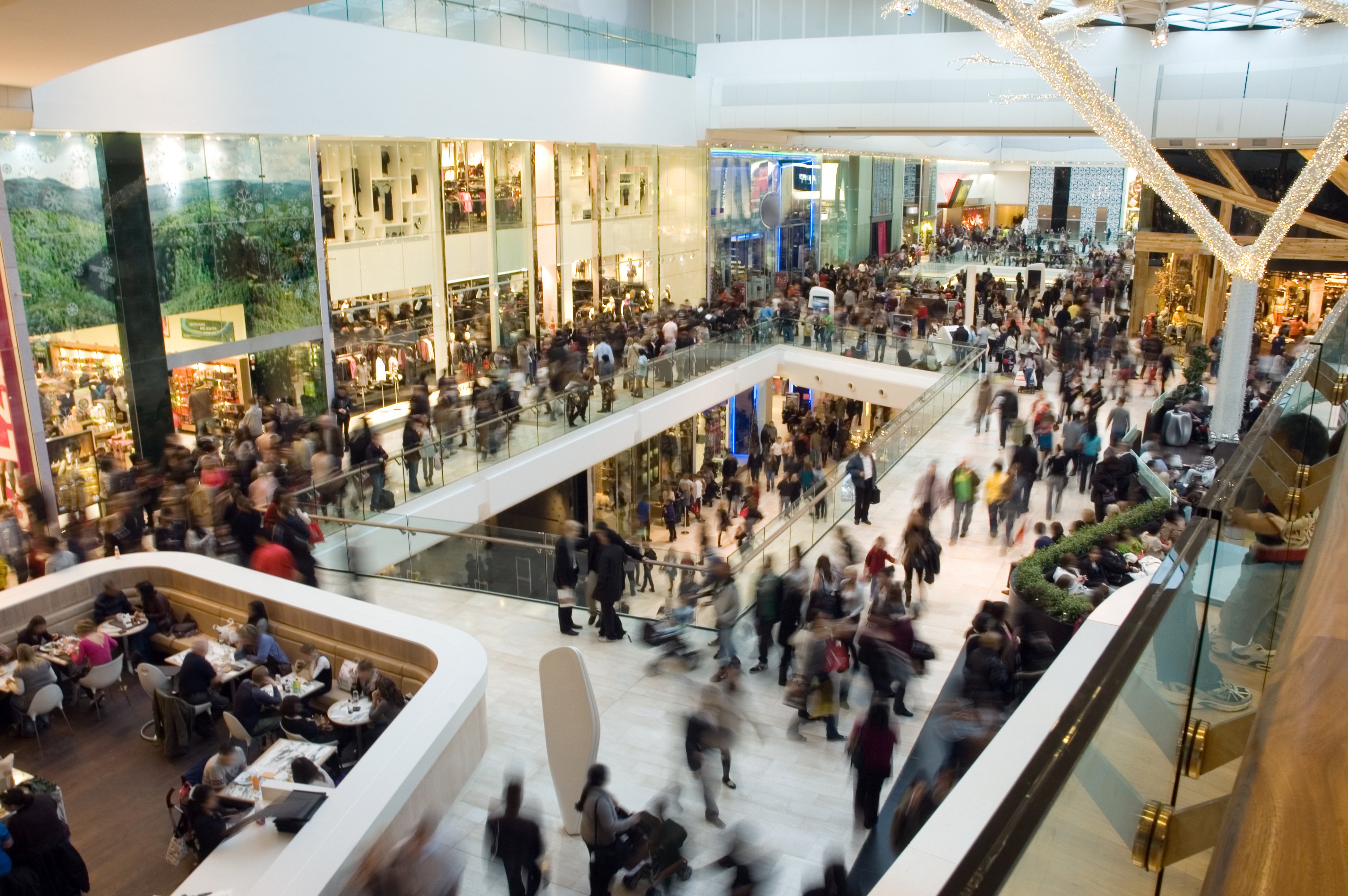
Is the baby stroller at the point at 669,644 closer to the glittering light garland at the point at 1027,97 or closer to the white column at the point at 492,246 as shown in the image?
the white column at the point at 492,246

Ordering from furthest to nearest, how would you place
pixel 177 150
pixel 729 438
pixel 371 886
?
pixel 729 438 → pixel 177 150 → pixel 371 886

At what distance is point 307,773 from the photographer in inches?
279

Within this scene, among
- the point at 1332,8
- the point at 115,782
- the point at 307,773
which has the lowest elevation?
the point at 115,782

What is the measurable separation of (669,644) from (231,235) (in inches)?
417

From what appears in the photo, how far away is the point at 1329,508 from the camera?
2.88 metres

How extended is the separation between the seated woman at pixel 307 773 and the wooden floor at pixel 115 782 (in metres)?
1.00

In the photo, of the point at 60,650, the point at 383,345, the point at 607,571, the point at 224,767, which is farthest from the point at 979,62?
the point at 224,767

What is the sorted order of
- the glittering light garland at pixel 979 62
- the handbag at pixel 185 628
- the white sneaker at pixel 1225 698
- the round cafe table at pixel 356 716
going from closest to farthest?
the white sneaker at pixel 1225 698
the round cafe table at pixel 356 716
the handbag at pixel 185 628
the glittering light garland at pixel 979 62

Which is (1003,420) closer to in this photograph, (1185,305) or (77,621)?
(77,621)

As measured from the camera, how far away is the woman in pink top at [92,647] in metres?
8.94

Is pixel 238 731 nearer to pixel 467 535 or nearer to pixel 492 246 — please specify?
pixel 467 535

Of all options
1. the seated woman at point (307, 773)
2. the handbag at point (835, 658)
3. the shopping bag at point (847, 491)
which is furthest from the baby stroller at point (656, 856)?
the shopping bag at point (847, 491)

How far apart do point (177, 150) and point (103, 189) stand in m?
1.32

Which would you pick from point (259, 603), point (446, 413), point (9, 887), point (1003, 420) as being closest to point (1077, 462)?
point (1003, 420)
